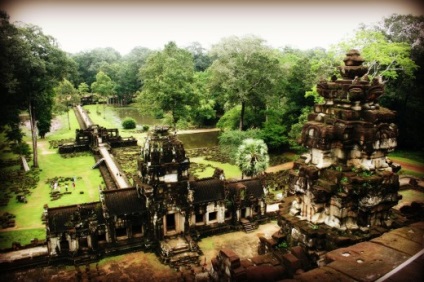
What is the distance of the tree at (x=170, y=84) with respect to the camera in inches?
1565

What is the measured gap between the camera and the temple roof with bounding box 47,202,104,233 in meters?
18.8

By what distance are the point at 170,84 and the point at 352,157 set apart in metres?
30.3

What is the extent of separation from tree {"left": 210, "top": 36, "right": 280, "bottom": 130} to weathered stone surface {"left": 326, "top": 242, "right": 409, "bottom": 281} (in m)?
32.6

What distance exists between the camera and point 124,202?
20.4m

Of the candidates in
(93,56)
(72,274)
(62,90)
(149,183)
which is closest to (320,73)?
(149,183)

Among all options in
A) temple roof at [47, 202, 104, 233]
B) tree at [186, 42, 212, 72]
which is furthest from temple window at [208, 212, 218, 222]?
tree at [186, 42, 212, 72]

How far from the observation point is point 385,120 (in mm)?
11820

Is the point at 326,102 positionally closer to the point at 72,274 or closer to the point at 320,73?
the point at 72,274

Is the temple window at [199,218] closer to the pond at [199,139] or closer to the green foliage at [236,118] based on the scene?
the green foliage at [236,118]

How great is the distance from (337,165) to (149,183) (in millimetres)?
11581

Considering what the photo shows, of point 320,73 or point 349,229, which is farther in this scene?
point 320,73

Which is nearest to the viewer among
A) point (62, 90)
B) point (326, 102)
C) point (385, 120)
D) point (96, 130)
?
point (385, 120)

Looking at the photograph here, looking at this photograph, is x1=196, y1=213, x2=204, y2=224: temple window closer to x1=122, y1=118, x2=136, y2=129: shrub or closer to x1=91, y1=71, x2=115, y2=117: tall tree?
x1=122, y1=118, x2=136, y2=129: shrub

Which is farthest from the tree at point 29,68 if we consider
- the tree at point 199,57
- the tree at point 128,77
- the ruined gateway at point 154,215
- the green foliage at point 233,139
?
the tree at point 199,57
